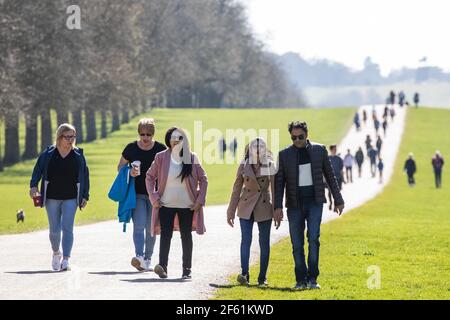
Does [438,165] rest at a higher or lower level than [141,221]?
lower

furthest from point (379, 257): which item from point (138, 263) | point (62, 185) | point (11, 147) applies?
point (11, 147)

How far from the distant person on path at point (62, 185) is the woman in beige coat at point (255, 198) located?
205 cm

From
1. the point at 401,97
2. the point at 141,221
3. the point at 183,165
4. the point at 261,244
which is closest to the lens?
the point at 261,244

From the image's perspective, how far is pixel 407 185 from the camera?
47.4 metres

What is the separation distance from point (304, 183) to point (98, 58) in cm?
4719

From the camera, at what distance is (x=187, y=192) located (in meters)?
13.4

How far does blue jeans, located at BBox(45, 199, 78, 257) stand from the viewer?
1423 cm

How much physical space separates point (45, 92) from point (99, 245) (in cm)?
3390

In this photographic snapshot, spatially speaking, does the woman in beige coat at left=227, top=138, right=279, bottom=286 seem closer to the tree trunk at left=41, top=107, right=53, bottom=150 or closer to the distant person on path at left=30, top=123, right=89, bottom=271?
the distant person on path at left=30, top=123, right=89, bottom=271

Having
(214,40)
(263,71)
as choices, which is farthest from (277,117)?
(263,71)

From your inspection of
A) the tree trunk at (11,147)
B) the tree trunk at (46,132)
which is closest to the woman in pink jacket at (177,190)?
the tree trunk at (11,147)

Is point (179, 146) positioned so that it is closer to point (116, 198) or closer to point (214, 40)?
point (116, 198)

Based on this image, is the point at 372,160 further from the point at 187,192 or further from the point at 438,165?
the point at 187,192

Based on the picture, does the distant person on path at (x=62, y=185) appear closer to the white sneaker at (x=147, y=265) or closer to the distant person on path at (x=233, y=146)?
the white sneaker at (x=147, y=265)
